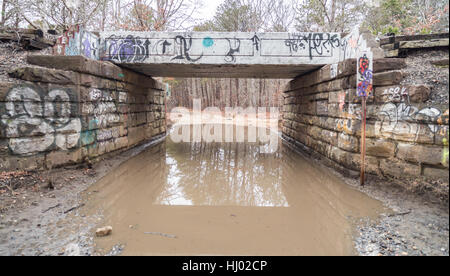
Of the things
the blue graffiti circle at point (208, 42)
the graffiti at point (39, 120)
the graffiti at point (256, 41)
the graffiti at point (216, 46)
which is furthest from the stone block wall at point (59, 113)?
the graffiti at point (256, 41)

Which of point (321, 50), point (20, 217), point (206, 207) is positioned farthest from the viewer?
point (321, 50)

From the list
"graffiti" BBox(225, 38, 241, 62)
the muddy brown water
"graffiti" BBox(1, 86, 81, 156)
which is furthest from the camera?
"graffiti" BBox(225, 38, 241, 62)

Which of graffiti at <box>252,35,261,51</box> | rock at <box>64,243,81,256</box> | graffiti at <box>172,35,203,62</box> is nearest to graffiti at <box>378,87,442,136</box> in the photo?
graffiti at <box>252,35,261,51</box>

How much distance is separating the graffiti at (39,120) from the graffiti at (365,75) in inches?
266

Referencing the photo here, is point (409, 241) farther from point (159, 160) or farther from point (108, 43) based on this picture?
point (108, 43)

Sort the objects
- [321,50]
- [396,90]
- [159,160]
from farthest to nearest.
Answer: [159,160]
[321,50]
[396,90]

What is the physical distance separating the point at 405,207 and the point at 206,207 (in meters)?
3.43

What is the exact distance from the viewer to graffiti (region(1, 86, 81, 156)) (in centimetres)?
552

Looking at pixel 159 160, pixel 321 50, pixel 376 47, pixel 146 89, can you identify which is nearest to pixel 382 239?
pixel 376 47

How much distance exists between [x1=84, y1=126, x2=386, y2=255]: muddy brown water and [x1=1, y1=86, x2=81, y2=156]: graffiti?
143 cm

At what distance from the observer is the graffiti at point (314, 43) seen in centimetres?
793

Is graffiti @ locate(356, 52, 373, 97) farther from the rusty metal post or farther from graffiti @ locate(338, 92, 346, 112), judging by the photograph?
graffiti @ locate(338, 92, 346, 112)

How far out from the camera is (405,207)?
14.6 ft

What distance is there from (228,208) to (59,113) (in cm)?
464
